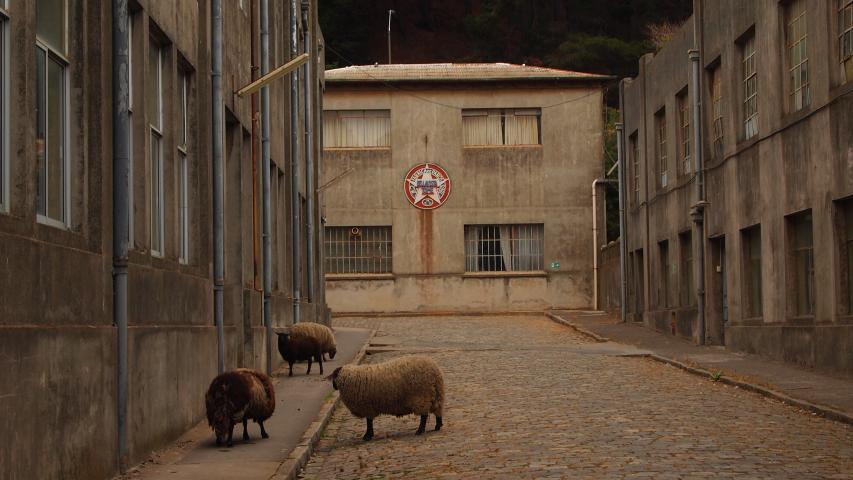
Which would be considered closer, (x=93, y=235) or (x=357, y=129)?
(x=93, y=235)

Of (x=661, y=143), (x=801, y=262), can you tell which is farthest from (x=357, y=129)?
(x=801, y=262)

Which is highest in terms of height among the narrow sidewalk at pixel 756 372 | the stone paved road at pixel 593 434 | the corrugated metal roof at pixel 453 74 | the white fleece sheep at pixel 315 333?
the corrugated metal roof at pixel 453 74

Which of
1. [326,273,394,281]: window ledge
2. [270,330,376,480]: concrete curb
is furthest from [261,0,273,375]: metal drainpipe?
[326,273,394,281]: window ledge

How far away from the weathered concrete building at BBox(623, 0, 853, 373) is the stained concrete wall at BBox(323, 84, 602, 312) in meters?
11.4

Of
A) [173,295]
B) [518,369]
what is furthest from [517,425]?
[518,369]

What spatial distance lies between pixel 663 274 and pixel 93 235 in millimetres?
25351

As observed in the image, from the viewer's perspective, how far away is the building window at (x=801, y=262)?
70.0 ft

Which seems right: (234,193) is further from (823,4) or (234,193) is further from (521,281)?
(521,281)

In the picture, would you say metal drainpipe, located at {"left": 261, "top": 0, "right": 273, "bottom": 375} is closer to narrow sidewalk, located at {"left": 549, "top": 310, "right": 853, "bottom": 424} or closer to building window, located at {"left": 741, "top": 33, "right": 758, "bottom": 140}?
narrow sidewalk, located at {"left": 549, "top": 310, "right": 853, "bottom": 424}

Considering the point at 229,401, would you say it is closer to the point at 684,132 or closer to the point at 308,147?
the point at 308,147

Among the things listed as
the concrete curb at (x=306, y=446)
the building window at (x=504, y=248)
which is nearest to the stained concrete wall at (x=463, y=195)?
the building window at (x=504, y=248)

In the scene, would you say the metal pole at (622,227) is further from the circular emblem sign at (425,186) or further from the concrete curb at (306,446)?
the concrete curb at (306,446)

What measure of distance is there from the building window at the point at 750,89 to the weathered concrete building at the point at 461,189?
20.9m

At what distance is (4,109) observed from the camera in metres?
8.24
